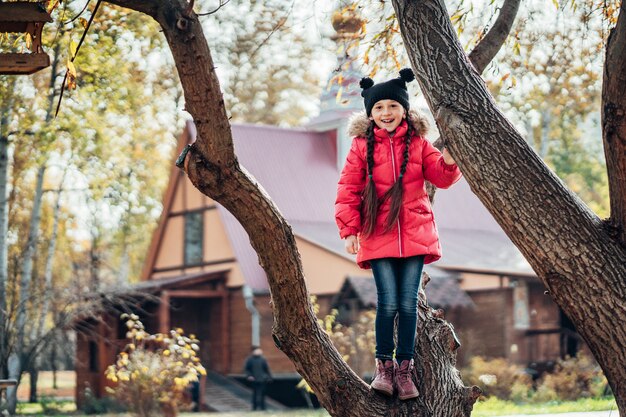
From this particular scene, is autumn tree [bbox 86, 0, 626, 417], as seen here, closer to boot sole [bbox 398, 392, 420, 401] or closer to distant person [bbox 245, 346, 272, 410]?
boot sole [bbox 398, 392, 420, 401]

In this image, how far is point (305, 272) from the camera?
26172mm

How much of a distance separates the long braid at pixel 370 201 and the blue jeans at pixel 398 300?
20 cm

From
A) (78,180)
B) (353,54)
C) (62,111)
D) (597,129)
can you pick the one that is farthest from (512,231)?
(597,129)

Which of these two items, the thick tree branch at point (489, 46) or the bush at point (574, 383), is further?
the bush at point (574, 383)

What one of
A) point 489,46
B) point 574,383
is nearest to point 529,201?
point 489,46

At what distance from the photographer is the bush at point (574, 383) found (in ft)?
64.2

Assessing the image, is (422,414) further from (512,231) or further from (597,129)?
(597,129)

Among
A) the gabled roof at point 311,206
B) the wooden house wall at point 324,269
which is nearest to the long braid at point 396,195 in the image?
the wooden house wall at point 324,269

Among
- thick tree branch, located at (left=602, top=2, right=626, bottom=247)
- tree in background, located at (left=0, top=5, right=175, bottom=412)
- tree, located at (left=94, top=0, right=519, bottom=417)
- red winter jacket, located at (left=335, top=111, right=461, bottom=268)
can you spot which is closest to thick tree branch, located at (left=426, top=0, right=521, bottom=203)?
red winter jacket, located at (left=335, top=111, right=461, bottom=268)

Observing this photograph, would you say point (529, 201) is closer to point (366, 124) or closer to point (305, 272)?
point (366, 124)

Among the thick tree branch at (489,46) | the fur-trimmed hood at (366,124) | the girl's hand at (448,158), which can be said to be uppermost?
the thick tree branch at (489,46)

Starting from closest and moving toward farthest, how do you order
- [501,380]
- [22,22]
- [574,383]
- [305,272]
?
[22,22] < [574,383] < [501,380] < [305,272]

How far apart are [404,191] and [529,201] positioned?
2.40ft

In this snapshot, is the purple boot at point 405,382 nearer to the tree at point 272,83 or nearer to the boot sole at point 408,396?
the boot sole at point 408,396
